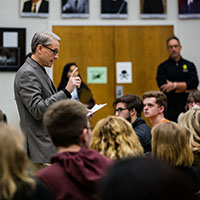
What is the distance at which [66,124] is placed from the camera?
1893mm

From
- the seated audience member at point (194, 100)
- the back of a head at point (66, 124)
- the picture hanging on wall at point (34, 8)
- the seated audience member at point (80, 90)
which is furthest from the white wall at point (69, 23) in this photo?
the back of a head at point (66, 124)

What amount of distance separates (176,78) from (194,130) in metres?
3.02

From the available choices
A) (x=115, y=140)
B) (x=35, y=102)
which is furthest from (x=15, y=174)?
(x=35, y=102)

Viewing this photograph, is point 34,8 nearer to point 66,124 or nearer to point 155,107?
point 155,107

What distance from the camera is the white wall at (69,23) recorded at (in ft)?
20.9

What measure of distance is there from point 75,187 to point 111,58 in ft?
16.5

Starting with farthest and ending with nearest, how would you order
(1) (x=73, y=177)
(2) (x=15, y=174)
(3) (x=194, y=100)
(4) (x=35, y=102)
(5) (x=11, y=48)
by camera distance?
(5) (x=11, y=48) < (3) (x=194, y=100) < (4) (x=35, y=102) < (1) (x=73, y=177) < (2) (x=15, y=174)

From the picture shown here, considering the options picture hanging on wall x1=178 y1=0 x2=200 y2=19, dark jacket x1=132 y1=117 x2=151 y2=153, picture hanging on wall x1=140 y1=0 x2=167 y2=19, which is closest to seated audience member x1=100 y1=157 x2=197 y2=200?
dark jacket x1=132 y1=117 x2=151 y2=153

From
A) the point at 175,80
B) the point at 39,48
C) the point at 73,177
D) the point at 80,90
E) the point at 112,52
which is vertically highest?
the point at 112,52

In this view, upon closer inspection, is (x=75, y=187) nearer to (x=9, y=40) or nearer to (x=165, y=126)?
(x=165, y=126)

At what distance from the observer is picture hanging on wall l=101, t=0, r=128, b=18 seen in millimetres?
6574

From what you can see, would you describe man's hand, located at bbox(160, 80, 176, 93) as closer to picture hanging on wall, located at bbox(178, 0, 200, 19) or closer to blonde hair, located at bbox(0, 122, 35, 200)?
picture hanging on wall, located at bbox(178, 0, 200, 19)

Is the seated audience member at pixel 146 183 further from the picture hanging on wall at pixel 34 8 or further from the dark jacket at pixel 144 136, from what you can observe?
the picture hanging on wall at pixel 34 8

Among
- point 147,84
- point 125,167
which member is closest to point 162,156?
point 125,167
